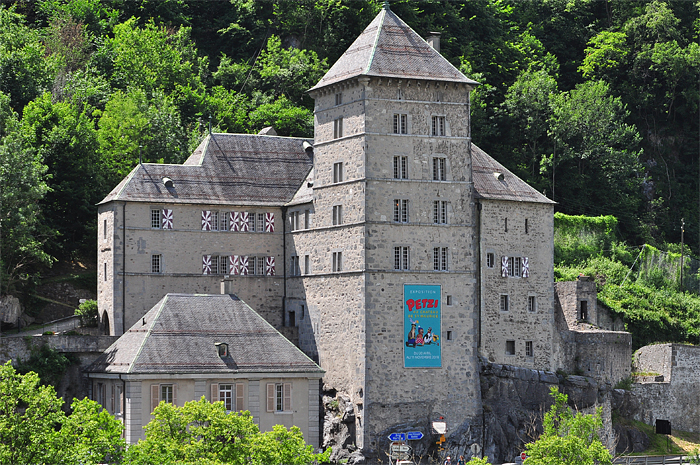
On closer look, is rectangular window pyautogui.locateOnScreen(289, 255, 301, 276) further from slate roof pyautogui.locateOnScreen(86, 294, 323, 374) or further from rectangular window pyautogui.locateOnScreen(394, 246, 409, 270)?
rectangular window pyautogui.locateOnScreen(394, 246, 409, 270)

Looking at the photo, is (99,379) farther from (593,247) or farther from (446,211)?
(593,247)

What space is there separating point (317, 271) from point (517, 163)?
31.8m

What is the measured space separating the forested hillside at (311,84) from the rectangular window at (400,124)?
20.9 m

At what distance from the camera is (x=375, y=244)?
66812 millimetres

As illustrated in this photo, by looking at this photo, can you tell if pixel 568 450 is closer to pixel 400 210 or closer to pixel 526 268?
pixel 400 210

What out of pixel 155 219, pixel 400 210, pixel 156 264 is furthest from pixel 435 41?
pixel 156 264

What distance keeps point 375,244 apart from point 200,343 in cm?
981

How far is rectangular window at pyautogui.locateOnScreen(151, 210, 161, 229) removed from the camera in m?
70.6

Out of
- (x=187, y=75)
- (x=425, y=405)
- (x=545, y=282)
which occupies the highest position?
(x=187, y=75)

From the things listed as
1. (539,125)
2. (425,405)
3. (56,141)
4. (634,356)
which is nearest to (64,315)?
(56,141)

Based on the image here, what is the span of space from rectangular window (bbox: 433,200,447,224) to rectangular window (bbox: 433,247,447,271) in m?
1.40

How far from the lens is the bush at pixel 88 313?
71062 mm

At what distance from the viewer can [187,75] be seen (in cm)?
9800

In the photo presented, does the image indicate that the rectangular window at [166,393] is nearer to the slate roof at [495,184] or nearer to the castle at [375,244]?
the castle at [375,244]
